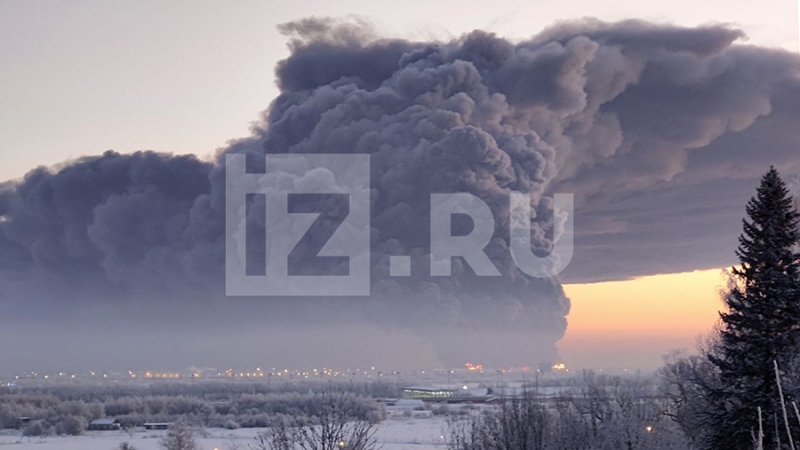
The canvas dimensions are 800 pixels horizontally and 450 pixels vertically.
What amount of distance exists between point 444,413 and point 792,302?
73553mm

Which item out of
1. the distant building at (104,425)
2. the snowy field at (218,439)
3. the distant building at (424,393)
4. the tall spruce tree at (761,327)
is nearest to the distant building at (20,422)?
the snowy field at (218,439)

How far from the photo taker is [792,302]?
21.1 metres

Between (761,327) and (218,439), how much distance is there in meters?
57.7

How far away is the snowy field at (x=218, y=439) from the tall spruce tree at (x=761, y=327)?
123ft

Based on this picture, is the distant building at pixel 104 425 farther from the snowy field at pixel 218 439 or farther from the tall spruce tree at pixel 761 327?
the tall spruce tree at pixel 761 327

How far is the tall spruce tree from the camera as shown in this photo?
68.4 feet

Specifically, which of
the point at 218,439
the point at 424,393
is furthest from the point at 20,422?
the point at 424,393

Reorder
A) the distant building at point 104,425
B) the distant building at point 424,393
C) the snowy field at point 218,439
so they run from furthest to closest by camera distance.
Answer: the distant building at point 424,393, the distant building at point 104,425, the snowy field at point 218,439

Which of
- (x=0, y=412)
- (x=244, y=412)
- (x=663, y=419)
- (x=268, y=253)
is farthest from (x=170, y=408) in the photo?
(x=663, y=419)

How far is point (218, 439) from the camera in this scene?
236 feet

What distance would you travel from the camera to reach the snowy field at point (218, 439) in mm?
63719

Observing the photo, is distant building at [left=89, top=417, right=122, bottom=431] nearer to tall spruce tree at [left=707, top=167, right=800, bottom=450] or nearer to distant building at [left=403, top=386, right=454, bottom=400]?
distant building at [left=403, top=386, right=454, bottom=400]

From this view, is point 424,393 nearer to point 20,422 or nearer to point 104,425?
point 104,425

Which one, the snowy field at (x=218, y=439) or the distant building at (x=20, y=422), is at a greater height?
the distant building at (x=20, y=422)
